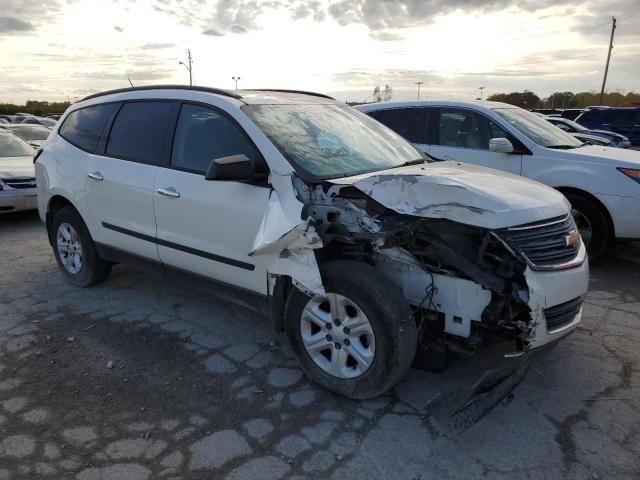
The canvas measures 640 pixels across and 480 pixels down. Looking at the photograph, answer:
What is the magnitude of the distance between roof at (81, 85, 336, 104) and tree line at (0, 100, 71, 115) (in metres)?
61.3

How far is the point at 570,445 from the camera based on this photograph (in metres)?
2.77

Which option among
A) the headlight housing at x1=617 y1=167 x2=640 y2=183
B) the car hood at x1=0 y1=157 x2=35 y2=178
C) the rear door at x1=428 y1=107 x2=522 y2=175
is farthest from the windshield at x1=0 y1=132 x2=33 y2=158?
the headlight housing at x1=617 y1=167 x2=640 y2=183

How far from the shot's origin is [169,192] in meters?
3.85

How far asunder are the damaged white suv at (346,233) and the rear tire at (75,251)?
2.94 feet

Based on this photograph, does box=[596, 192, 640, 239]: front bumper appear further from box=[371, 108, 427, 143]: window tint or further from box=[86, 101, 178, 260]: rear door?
box=[86, 101, 178, 260]: rear door

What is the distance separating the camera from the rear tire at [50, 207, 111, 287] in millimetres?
4891

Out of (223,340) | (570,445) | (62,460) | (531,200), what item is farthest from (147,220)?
(570,445)

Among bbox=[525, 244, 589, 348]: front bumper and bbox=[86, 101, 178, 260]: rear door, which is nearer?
bbox=[525, 244, 589, 348]: front bumper

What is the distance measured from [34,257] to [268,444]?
15.4ft

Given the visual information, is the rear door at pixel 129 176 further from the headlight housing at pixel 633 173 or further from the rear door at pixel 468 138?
the headlight housing at pixel 633 173

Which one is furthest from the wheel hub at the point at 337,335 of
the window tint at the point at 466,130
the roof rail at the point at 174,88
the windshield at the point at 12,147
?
the windshield at the point at 12,147

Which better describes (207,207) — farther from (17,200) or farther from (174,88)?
(17,200)

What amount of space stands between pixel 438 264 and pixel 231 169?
4.47 feet

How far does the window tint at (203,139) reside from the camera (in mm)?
3645
